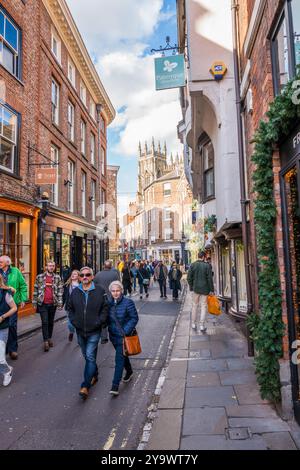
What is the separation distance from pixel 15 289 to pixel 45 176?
21.8 ft

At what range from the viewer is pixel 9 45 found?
11914mm

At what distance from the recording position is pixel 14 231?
11.8 metres

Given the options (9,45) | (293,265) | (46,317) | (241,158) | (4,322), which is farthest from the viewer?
(9,45)

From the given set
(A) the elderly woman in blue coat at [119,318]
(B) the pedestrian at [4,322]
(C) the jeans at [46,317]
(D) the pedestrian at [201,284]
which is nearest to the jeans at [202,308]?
(D) the pedestrian at [201,284]

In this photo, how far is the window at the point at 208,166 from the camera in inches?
434

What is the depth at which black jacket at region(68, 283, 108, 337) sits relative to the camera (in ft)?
16.4

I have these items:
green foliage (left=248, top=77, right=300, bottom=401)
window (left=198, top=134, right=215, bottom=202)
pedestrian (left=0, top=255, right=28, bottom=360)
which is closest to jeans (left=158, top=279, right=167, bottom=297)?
window (left=198, top=134, right=215, bottom=202)

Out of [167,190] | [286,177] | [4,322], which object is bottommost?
[4,322]

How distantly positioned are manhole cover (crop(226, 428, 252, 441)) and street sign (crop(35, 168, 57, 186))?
10.9 meters

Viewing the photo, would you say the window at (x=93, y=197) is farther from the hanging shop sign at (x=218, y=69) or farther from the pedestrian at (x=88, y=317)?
the pedestrian at (x=88, y=317)

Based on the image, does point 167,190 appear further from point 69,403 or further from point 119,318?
point 69,403

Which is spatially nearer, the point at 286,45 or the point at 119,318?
the point at 286,45

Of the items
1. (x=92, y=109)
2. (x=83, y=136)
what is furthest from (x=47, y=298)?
(x=92, y=109)

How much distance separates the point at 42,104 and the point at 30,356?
10997mm
